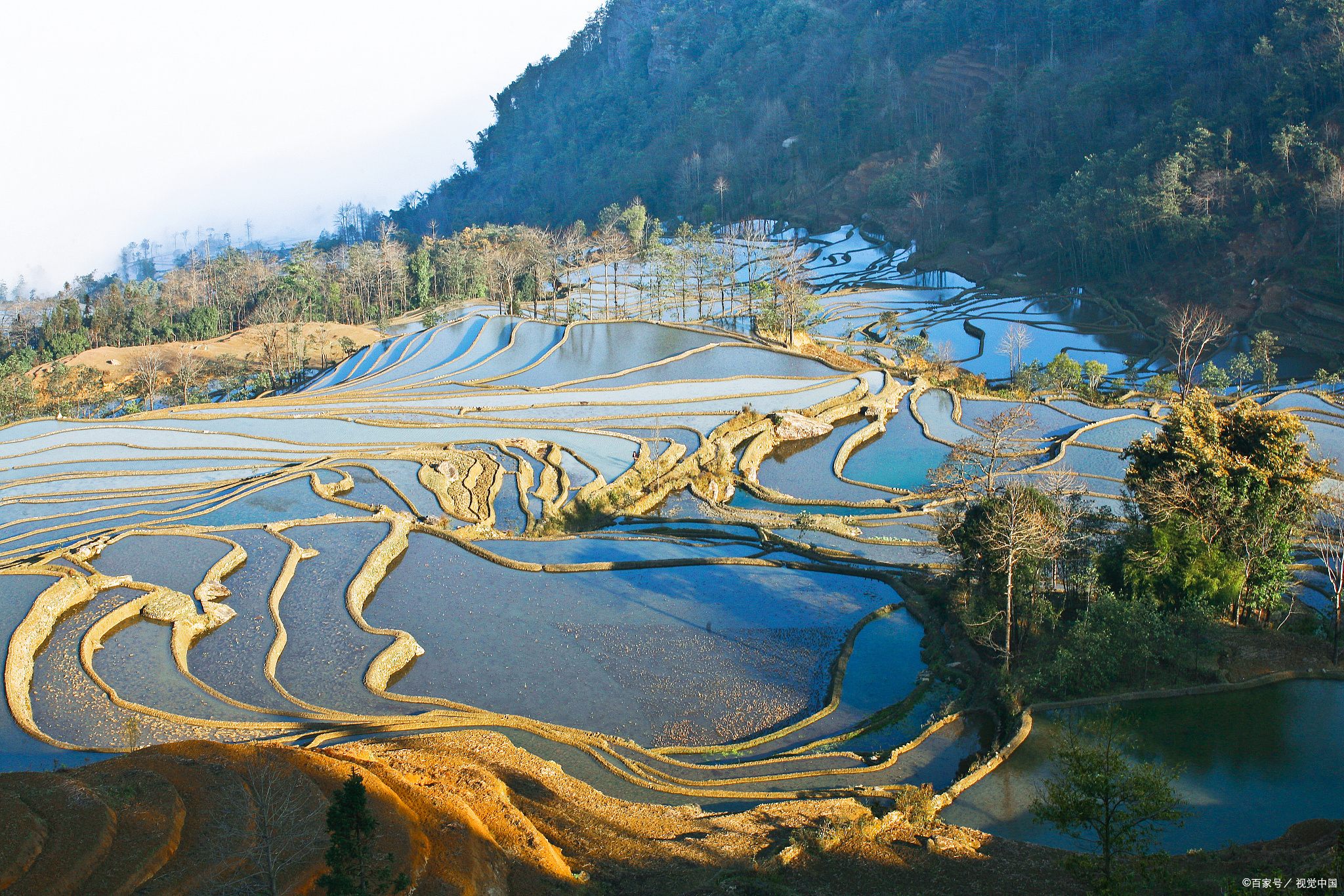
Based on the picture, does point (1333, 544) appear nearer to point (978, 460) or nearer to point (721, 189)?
point (978, 460)

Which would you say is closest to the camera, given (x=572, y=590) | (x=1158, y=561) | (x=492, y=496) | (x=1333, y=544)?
(x=1158, y=561)

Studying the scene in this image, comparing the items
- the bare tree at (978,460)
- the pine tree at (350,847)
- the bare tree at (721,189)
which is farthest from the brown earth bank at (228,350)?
the pine tree at (350,847)

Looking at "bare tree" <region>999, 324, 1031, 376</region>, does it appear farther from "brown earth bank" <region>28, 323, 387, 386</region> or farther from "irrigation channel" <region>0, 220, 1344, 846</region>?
"brown earth bank" <region>28, 323, 387, 386</region>

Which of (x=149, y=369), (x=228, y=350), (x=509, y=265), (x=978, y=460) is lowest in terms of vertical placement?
(x=978, y=460)

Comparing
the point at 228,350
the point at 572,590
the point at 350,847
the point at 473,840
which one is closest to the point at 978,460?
the point at 572,590

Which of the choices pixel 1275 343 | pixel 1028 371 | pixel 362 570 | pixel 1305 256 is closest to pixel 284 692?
pixel 362 570

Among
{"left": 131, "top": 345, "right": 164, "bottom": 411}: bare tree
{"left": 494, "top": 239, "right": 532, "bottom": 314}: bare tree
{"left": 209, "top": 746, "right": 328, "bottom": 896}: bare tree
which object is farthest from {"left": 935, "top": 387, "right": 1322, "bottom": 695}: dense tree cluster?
{"left": 494, "top": 239, "right": 532, "bottom": 314}: bare tree
